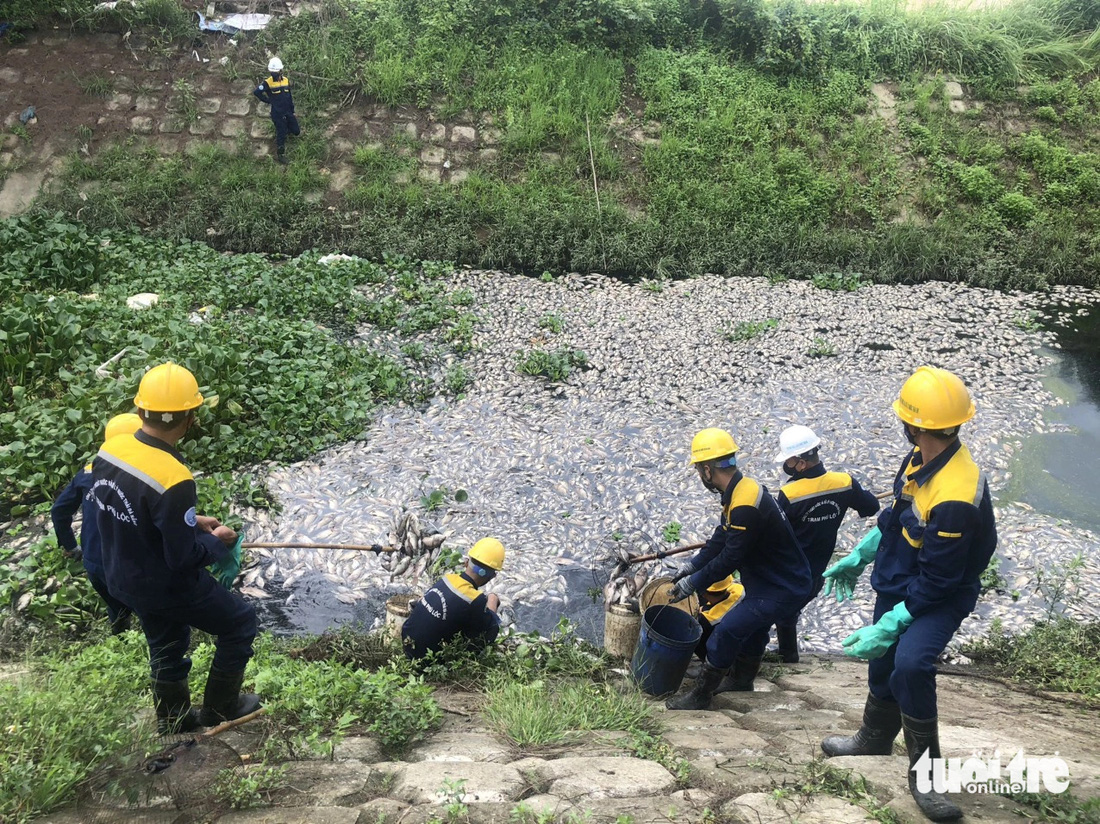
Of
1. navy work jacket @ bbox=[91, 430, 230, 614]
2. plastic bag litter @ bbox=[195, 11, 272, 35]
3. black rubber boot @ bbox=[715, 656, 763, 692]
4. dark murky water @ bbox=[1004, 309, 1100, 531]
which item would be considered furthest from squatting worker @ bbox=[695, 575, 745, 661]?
plastic bag litter @ bbox=[195, 11, 272, 35]

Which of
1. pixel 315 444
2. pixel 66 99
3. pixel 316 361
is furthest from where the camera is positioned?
pixel 66 99

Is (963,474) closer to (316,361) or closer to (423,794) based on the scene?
(423,794)

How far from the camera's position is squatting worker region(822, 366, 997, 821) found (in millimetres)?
3590

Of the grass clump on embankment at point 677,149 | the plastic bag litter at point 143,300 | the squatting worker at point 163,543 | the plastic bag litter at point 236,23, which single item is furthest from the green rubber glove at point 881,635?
the plastic bag litter at point 236,23

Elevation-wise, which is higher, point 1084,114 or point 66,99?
point 1084,114

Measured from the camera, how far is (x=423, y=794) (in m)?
3.56

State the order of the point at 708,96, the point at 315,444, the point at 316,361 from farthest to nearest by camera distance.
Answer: the point at 708,96 → the point at 316,361 → the point at 315,444

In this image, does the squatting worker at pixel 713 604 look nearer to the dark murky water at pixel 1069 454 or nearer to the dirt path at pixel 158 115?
the dark murky water at pixel 1069 454

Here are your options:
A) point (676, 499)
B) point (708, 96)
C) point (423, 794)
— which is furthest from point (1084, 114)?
point (423, 794)

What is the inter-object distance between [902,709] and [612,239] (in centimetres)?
994

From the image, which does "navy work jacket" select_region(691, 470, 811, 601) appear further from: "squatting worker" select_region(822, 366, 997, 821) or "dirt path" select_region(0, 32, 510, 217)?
"dirt path" select_region(0, 32, 510, 217)

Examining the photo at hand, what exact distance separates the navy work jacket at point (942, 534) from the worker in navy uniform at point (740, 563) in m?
0.88

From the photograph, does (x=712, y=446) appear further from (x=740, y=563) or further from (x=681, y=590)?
(x=681, y=590)

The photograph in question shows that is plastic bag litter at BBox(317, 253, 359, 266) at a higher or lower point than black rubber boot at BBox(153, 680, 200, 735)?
lower
